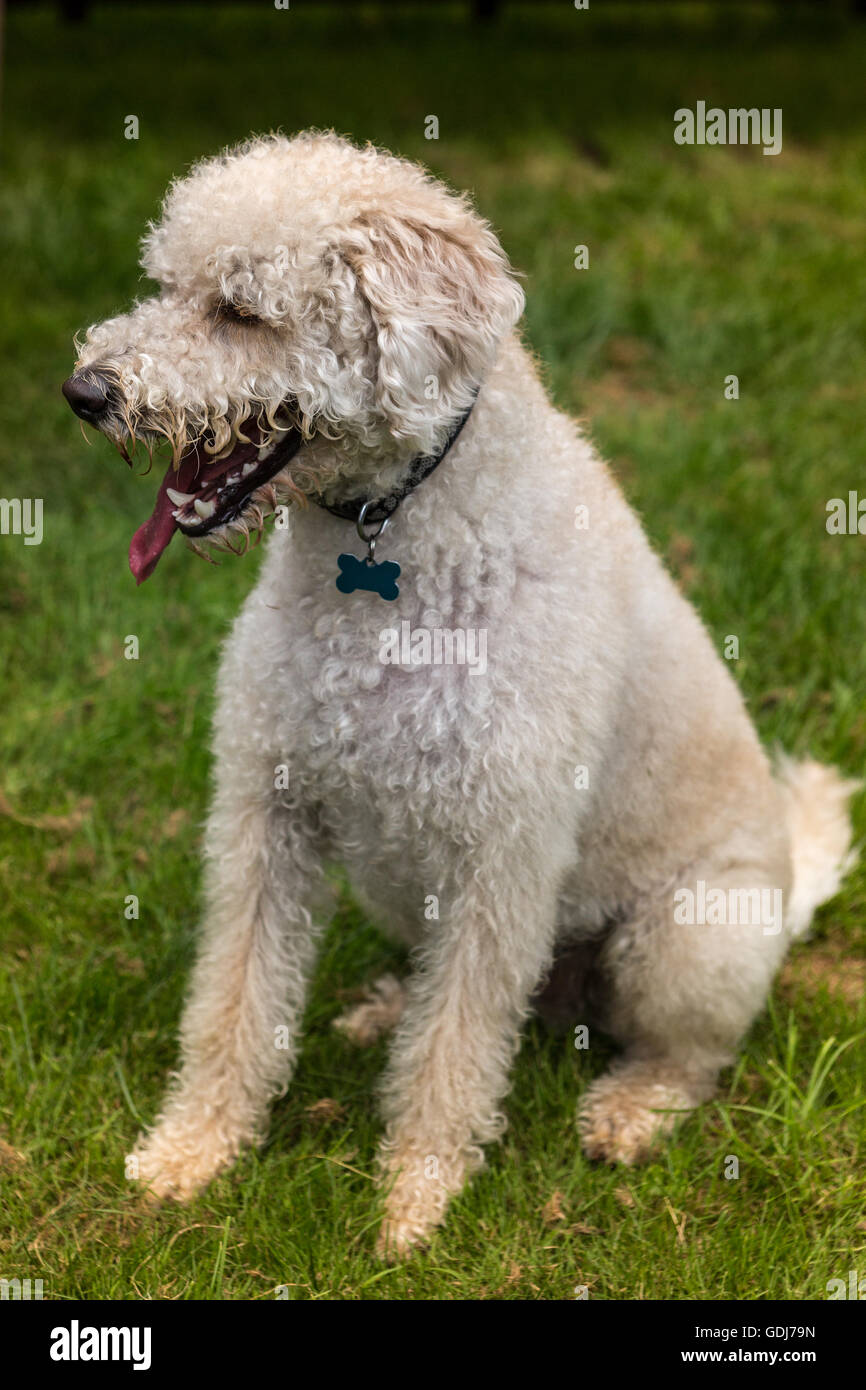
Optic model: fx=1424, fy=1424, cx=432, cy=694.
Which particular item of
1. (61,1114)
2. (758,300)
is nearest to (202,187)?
(61,1114)

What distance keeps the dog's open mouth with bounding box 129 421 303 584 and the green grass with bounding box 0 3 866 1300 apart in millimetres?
1077

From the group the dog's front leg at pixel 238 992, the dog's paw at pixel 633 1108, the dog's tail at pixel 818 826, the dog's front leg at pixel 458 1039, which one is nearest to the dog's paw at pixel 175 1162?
the dog's front leg at pixel 238 992

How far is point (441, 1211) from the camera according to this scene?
9.99 ft

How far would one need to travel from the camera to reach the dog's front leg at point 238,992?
3105mm

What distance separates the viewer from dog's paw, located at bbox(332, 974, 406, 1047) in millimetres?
3604

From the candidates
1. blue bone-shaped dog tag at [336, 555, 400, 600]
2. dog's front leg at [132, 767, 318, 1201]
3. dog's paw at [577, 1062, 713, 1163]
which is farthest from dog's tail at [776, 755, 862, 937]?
blue bone-shaped dog tag at [336, 555, 400, 600]

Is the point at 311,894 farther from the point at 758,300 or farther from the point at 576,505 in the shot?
the point at 758,300

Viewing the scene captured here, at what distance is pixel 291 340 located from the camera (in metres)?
2.48

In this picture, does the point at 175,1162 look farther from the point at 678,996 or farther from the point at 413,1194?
the point at 678,996

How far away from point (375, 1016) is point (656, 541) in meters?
2.19

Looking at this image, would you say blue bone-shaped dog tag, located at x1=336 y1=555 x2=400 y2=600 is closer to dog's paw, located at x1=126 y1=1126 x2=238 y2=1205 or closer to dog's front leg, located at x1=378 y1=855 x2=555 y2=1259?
dog's front leg, located at x1=378 y1=855 x2=555 y2=1259

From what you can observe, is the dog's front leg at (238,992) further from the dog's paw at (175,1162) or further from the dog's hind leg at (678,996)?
the dog's hind leg at (678,996)

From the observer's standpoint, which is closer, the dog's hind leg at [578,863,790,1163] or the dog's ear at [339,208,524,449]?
the dog's ear at [339,208,524,449]

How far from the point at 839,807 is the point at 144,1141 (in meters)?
2.08
